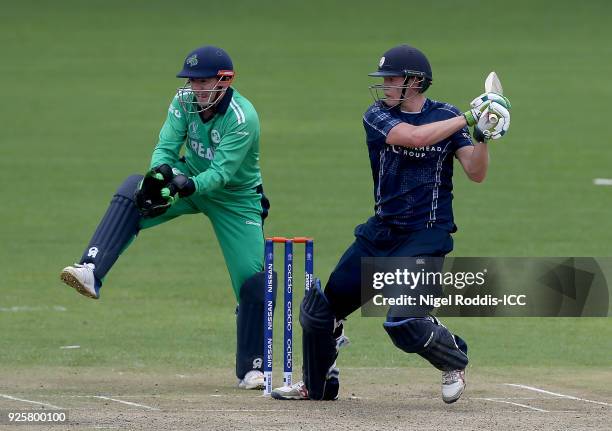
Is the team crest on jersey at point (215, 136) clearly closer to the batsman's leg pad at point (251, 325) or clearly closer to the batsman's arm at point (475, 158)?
the batsman's leg pad at point (251, 325)

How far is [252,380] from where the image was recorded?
9.39m

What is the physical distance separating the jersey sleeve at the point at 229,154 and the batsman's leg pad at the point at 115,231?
0.50 meters

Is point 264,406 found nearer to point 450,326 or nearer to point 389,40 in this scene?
point 450,326

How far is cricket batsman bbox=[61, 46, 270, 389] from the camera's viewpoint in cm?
902

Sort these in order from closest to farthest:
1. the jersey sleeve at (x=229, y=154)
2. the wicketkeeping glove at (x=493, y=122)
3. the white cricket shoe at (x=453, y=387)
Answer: the wicketkeeping glove at (x=493, y=122) < the white cricket shoe at (x=453, y=387) < the jersey sleeve at (x=229, y=154)

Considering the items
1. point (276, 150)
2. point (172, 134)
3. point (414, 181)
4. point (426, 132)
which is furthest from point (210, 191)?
point (276, 150)

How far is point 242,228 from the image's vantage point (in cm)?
952

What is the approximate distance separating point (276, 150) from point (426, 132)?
1478 cm

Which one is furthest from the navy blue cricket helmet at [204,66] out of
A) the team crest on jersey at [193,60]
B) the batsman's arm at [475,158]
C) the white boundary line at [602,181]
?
the white boundary line at [602,181]

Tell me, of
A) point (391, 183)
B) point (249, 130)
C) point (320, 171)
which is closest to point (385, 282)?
point (391, 183)

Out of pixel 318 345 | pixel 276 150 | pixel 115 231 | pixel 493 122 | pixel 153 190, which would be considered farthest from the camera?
pixel 276 150

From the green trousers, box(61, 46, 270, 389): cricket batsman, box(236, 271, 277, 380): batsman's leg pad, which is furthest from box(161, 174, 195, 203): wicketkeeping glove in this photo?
box(236, 271, 277, 380): batsman's leg pad

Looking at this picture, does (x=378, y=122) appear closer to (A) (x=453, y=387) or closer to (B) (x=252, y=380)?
(A) (x=453, y=387)

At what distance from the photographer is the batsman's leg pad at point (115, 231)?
30.1 feet
